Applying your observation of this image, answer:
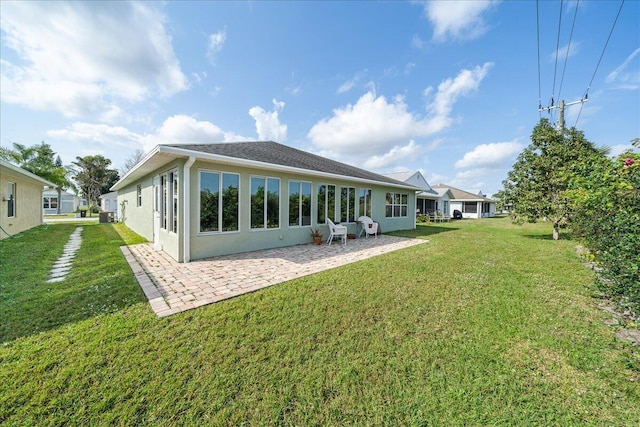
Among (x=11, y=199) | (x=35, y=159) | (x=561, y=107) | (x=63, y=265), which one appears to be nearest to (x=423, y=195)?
(x=561, y=107)

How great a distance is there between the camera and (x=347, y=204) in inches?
443

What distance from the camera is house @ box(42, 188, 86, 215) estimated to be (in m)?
33.4

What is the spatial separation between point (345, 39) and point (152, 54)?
8019mm

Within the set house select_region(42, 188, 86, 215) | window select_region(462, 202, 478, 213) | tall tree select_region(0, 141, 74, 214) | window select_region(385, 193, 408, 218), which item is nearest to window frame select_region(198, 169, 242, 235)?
window select_region(385, 193, 408, 218)

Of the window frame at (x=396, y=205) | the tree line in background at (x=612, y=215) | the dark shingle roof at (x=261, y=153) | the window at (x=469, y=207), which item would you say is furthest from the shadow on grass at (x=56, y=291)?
the window at (x=469, y=207)

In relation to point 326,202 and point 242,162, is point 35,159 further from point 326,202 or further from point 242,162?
point 326,202

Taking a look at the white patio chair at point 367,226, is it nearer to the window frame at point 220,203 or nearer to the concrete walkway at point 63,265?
the window frame at point 220,203

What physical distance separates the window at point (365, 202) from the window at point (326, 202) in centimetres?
199

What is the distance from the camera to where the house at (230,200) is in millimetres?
6434

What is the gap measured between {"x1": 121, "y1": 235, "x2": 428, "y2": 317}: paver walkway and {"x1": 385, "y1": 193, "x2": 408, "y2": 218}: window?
227 inches

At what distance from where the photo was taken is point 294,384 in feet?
7.43

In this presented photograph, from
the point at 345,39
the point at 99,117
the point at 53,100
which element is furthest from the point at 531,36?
the point at 99,117

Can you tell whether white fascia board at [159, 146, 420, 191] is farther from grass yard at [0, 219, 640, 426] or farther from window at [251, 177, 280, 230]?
grass yard at [0, 219, 640, 426]

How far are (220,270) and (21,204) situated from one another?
1434 cm
